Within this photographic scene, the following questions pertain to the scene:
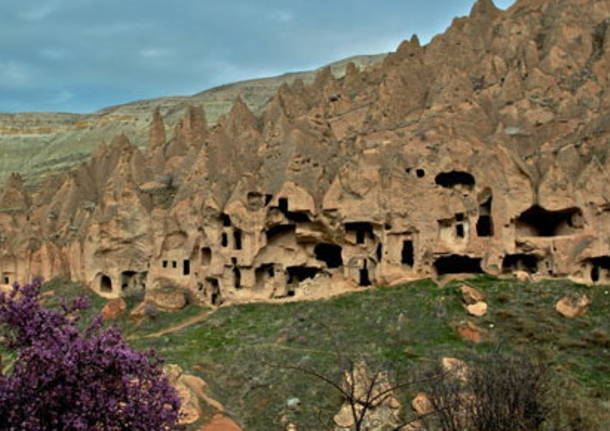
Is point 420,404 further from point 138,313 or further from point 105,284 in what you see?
point 105,284

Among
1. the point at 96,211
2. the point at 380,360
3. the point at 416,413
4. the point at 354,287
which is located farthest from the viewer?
the point at 96,211

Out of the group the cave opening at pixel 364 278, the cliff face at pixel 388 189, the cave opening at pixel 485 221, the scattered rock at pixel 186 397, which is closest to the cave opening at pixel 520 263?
the cliff face at pixel 388 189

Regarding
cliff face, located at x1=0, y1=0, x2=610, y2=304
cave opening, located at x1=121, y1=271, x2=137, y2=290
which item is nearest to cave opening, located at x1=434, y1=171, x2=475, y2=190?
cliff face, located at x1=0, y1=0, x2=610, y2=304

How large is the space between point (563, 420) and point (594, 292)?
507 inches

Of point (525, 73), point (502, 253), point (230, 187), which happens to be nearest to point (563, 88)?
point (525, 73)

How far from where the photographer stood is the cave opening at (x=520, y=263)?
32312 mm

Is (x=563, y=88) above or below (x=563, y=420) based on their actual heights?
above

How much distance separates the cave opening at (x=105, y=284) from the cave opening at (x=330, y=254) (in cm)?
1459

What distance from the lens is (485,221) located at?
34781mm

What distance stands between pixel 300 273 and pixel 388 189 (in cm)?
844

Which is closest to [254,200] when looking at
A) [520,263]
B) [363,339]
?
[363,339]

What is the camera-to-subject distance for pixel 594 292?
92.5 feet

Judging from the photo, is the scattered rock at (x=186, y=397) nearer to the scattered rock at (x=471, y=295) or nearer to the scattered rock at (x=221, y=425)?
the scattered rock at (x=221, y=425)

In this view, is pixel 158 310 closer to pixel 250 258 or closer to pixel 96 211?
pixel 250 258
